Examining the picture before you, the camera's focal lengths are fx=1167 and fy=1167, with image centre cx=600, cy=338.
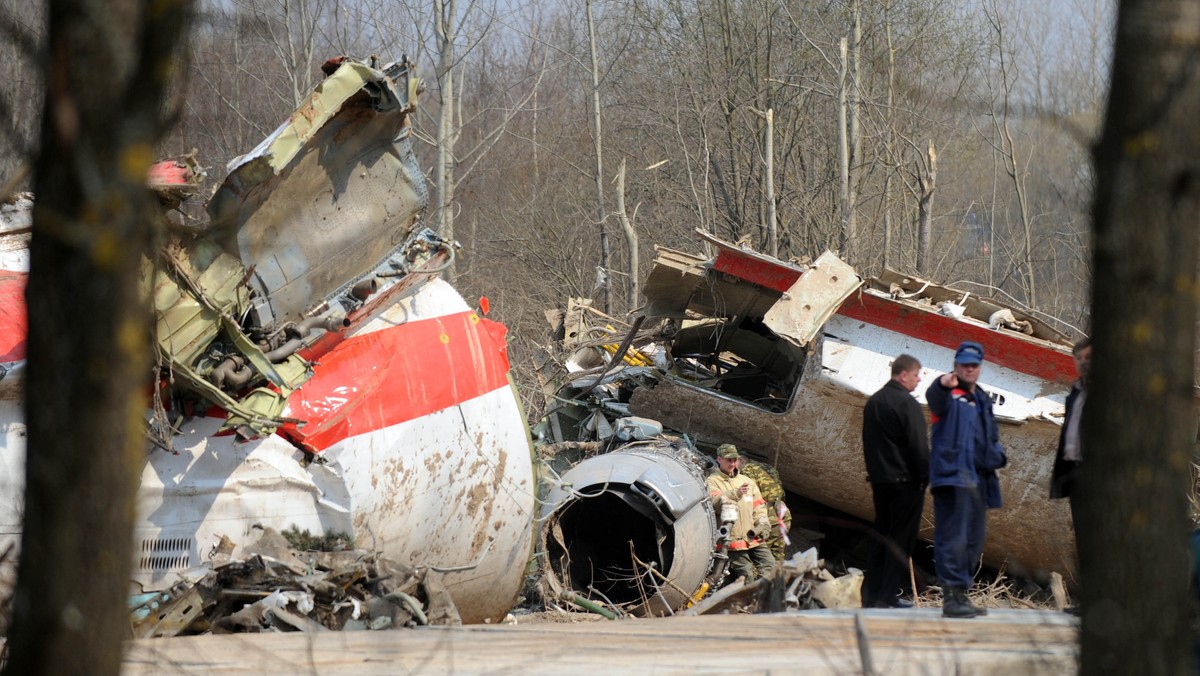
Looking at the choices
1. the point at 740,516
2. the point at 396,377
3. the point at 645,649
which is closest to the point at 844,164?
the point at 740,516

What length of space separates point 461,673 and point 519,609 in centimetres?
542

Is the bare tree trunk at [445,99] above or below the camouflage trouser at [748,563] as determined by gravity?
above

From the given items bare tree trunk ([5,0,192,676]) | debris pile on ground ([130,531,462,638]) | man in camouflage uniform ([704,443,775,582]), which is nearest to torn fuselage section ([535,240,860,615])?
man in camouflage uniform ([704,443,775,582])

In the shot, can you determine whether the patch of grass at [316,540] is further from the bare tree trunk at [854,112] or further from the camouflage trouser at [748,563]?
the bare tree trunk at [854,112]

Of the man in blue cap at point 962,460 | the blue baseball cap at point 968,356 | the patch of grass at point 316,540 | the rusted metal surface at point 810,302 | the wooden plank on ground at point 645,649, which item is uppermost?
the rusted metal surface at point 810,302

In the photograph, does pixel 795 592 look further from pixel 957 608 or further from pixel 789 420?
pixel 789 420

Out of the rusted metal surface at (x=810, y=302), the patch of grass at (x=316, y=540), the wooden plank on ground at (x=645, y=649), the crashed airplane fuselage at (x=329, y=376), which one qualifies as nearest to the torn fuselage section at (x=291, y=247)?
the crashed airplane fuselage at (x=329, y=376)

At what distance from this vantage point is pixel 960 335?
9.61 meters

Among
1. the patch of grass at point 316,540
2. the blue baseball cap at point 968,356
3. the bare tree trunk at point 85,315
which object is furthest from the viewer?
the patch of grass at point 316,540

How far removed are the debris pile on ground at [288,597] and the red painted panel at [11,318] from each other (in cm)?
135

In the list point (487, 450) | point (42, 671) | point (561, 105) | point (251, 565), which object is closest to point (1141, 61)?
point (42, 671)

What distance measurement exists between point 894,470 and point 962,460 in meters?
0.75

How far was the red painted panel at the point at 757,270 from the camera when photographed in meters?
9.92

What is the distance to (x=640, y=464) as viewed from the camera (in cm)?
957
